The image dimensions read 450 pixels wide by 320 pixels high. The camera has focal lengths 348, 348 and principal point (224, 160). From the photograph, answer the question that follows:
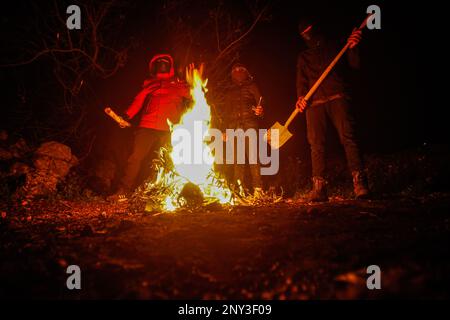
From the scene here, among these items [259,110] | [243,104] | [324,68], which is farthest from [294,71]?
[324,68]

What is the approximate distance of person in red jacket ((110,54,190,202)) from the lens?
19.0 ft

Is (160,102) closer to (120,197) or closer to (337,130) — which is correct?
(120,197)

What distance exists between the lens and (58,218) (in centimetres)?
→ 439

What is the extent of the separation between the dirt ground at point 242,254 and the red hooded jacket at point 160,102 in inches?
91.1

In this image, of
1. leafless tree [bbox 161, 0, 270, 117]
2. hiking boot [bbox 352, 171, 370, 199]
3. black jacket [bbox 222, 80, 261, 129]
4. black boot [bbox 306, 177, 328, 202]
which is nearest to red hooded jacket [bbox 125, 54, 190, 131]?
black jacket [bbox 222, 80, 261, 129]

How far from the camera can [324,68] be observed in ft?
16.1

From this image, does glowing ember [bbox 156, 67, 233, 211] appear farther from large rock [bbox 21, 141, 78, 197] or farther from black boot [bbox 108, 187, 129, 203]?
large rock [bbox 21, 141, 78, 197]

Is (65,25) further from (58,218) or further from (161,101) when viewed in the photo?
(58,218)

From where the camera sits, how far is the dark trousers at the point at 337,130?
4.61 meters

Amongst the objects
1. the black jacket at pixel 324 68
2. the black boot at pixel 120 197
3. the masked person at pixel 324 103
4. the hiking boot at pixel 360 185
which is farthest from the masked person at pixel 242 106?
the black boot at pixel 120 197

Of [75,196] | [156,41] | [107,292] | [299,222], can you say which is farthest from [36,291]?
[156,41]

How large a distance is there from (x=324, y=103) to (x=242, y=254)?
2982mm

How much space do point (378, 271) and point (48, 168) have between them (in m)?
5.84

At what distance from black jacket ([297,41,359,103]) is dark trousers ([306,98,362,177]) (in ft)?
0.52
